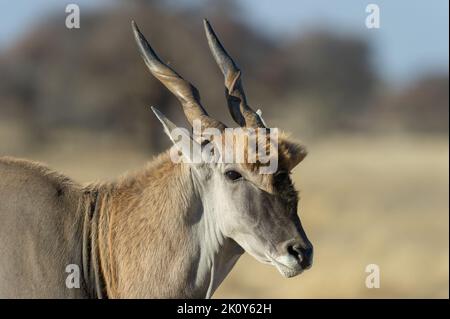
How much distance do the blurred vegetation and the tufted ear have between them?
73.5ft

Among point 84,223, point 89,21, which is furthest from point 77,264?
point 89,21

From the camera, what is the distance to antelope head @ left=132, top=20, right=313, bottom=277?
5258mm

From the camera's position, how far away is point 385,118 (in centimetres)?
4122

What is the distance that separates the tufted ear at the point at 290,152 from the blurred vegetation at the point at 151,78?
73.5 ft

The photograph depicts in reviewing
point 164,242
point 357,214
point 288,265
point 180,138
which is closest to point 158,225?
point 164,242

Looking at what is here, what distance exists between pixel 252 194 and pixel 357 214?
1315cm

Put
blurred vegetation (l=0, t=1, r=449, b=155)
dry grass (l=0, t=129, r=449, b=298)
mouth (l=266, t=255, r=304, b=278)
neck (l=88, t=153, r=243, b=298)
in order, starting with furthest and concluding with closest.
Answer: blurred vegetation (l=0, t=1, r=449, b=155) < dry grass (l=0, t=129, r=449, b=298) < neck (l=88, t=153, r=243, b=298) < mouth (l=266, t=255, r=304, b=278)

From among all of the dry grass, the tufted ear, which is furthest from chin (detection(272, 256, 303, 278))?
the dry grass

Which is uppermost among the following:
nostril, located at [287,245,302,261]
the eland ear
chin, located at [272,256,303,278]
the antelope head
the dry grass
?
the eland ear

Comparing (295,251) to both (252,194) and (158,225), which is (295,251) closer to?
(252,194)

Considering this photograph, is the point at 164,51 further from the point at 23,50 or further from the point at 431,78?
the point at 431,78

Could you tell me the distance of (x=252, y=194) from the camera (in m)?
5.32

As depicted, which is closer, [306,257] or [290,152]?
[306,257]

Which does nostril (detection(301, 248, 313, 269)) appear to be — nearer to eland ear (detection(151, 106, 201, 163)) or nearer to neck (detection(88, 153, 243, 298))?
neck (detection(88, 153, 243, 298))
